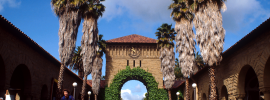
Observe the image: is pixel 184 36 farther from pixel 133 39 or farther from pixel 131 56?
pixel 133 39

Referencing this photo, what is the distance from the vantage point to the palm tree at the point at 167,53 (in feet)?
96.2

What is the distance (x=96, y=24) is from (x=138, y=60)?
1500 centimetres

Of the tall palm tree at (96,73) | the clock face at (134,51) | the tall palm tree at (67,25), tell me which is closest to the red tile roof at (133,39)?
the clock face at (134,51)

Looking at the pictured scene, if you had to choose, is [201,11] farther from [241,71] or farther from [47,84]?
[47,84]

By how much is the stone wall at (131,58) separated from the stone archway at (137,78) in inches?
32.0

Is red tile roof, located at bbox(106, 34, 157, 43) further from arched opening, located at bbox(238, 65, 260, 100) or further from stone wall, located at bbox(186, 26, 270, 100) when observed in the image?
arched opening, located at bbox(238, 65, 260, 100)

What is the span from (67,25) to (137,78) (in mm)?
20231

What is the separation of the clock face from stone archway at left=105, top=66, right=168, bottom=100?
222cm

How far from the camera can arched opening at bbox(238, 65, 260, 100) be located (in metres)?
14.8

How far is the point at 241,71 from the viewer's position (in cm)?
1459

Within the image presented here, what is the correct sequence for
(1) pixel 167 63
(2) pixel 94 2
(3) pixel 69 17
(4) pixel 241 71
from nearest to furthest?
1. (4) pixel 241 71
2. (3) pixel 69 17
3. (2) pixel 94 2
4. (1) pixel 167 63

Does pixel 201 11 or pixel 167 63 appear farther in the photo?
pixel 167 63

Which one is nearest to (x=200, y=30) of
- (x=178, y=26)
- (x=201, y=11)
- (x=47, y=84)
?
(x=201, y=11)

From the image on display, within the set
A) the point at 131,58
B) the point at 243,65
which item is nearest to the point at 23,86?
the point at 243,65
